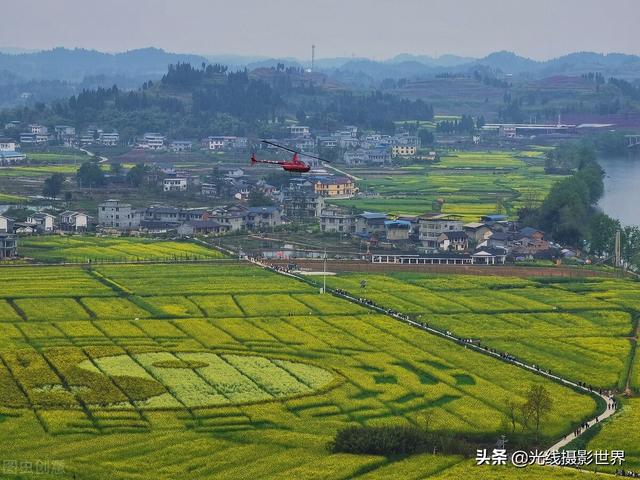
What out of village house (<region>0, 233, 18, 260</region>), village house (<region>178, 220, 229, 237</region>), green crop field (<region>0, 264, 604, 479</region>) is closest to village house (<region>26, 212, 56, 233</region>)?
village house (<region>178, 220, 229, 237</region>)

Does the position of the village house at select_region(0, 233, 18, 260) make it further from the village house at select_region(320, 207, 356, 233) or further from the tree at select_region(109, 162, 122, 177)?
the tree at select_region(109, 162, 122, 177)

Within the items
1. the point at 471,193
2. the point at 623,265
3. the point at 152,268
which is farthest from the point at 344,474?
the point at 471,193

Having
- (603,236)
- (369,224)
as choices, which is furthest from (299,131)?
(603,236)

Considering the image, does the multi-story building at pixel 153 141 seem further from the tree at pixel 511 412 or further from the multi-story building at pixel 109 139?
the tree at pixel 511 412

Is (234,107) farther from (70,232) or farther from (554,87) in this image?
(70,232)

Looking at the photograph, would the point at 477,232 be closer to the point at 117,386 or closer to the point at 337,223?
the point at 337,223
